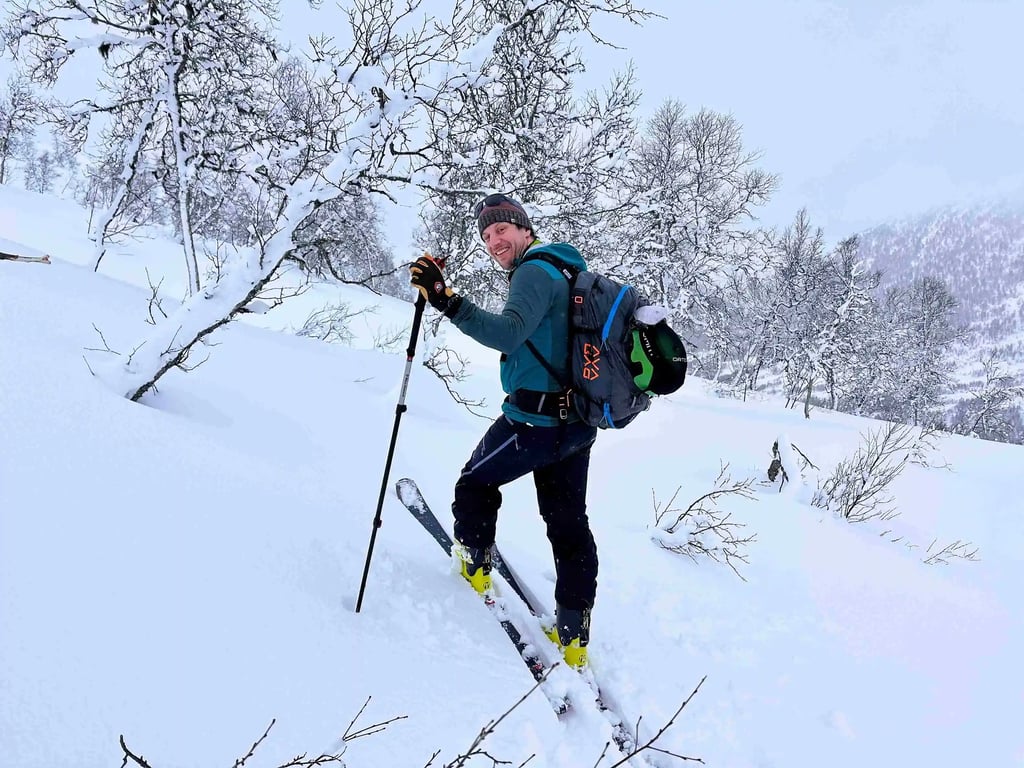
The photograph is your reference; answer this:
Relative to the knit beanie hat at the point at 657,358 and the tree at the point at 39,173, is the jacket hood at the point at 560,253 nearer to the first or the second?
the knit beanie hat at the point at 657,358

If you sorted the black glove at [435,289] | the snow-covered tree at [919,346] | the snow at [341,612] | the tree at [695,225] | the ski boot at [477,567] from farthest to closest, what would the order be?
the snow-covered tree at [919,346]
the tree at [695,225]
the ski boot at [477,567]
the black glove at [435,289]
the snow at [341,612]

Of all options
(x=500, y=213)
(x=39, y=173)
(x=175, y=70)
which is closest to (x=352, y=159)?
(x=500, y=213)

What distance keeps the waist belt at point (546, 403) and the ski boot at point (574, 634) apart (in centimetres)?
101

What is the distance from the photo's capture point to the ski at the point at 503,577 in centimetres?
247

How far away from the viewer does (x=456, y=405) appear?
998cm

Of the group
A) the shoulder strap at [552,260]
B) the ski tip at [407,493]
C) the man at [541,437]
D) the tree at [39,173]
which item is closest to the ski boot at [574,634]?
the man at [541,437]

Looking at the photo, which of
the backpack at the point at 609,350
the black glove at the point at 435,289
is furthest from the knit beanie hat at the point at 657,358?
the black glove at the point at 435,289

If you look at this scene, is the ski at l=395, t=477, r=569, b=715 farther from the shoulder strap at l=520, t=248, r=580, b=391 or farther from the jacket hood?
the jacket hood

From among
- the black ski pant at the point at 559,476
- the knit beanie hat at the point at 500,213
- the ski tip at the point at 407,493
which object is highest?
the knit beanie hat at the point at 500,213

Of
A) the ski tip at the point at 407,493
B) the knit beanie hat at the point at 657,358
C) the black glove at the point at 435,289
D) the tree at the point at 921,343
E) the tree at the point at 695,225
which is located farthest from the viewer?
the tree at the point at 921,343

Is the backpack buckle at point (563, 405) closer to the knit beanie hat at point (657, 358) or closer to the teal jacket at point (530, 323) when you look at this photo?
the teal jacket at point (530, 323)

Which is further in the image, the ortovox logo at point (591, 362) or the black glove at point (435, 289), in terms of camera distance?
the ortovox logo at point (591, 362)

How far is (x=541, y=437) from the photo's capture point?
99.3 inches

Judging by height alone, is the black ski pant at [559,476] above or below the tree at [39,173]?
below
